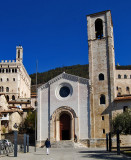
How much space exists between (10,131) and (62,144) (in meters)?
15.8

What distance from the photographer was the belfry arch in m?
42.3

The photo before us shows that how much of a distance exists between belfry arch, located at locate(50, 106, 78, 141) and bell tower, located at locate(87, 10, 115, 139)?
11.3 feet

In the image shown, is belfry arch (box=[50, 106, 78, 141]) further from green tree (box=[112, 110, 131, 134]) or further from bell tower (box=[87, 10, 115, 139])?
green tree (box=[112, 110, 131, 134])

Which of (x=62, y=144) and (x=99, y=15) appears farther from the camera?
(x=99, y=15)

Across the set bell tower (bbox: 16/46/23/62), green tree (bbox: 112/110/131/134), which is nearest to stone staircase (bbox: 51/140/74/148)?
green tree (bbox: 112/110/131/134)

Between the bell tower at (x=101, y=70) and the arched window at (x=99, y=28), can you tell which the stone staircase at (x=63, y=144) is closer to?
the bell tower at (x=101, y=70)

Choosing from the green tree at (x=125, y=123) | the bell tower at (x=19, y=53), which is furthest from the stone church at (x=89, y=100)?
the bell tower at (x=19, y=53)

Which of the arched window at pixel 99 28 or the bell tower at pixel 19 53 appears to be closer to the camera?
the arched window at pixel 99 28

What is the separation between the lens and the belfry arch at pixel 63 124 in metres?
42.3

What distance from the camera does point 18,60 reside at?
88375 mm

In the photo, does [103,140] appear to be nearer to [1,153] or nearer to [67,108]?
[67,108]

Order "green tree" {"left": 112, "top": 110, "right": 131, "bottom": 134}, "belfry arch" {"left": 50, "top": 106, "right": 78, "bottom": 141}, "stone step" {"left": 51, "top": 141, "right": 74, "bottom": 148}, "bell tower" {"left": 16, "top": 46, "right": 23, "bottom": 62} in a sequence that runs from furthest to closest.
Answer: "bell tower" {"left": 16, "top": 46, "right": 23, "bottom": 62}
"belfry arch" {"left": 50, "top": 106, "right": 78, "bottom": 141}
"stone step" {"left": 51, "top": 141, "right": 74, "bottom": 148}
"green tree" {"left": 112, "top": 110, "right": 131, "bottom": 134}

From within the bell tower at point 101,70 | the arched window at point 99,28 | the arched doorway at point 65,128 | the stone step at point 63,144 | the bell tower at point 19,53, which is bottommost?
the stone step at point 63,144

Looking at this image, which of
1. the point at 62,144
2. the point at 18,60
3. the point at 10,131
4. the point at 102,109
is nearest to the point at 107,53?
the point at 102,109
